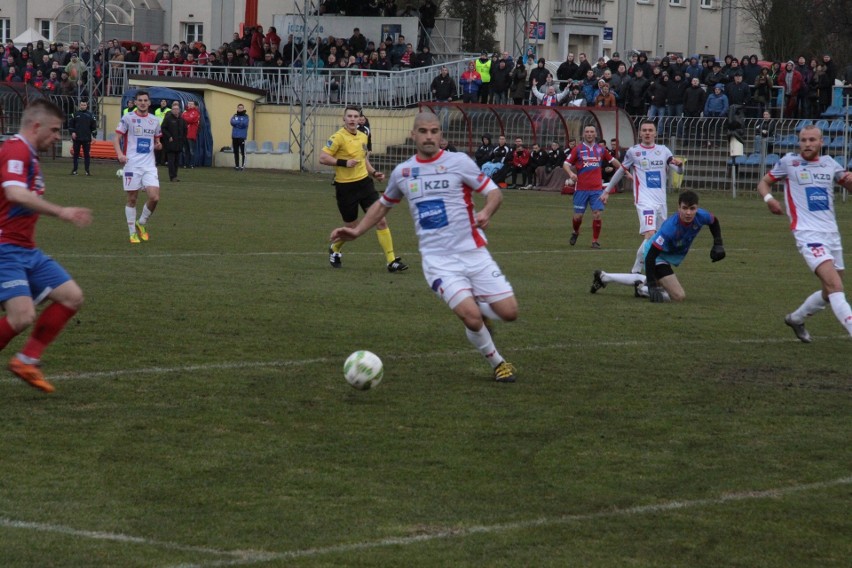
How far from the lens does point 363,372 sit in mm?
8820

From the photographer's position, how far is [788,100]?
122 feet

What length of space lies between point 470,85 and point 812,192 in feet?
101

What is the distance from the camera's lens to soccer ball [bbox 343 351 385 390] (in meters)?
8.82

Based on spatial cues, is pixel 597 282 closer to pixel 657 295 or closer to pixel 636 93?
pixel 657 295

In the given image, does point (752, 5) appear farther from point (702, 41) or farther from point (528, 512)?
point (528, 512)

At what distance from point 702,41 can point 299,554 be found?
2531 inches

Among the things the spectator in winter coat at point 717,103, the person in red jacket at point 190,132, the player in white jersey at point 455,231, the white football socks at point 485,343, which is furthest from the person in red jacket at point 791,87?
the white football socks at point 485,343

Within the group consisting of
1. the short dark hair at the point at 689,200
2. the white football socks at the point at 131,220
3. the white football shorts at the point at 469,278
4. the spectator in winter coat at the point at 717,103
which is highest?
the spectator in winter coat at the point at 717,103

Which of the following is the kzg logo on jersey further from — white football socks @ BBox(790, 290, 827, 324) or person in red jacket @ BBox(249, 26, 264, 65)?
person in red jacket @ BBox(249, 26, 264, 65)

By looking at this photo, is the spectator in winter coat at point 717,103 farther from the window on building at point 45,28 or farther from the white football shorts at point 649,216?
the window on building at point 45,28

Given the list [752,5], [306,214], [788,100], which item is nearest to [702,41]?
[752,5]

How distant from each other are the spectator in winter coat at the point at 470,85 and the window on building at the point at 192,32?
21954 millimetres

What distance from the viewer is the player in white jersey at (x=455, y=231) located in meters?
9.39

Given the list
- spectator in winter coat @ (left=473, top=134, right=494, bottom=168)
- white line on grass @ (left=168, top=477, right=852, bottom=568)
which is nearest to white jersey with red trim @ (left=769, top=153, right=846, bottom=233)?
white line on grass @ (left=168, top=477, right=852, bottom=568)
